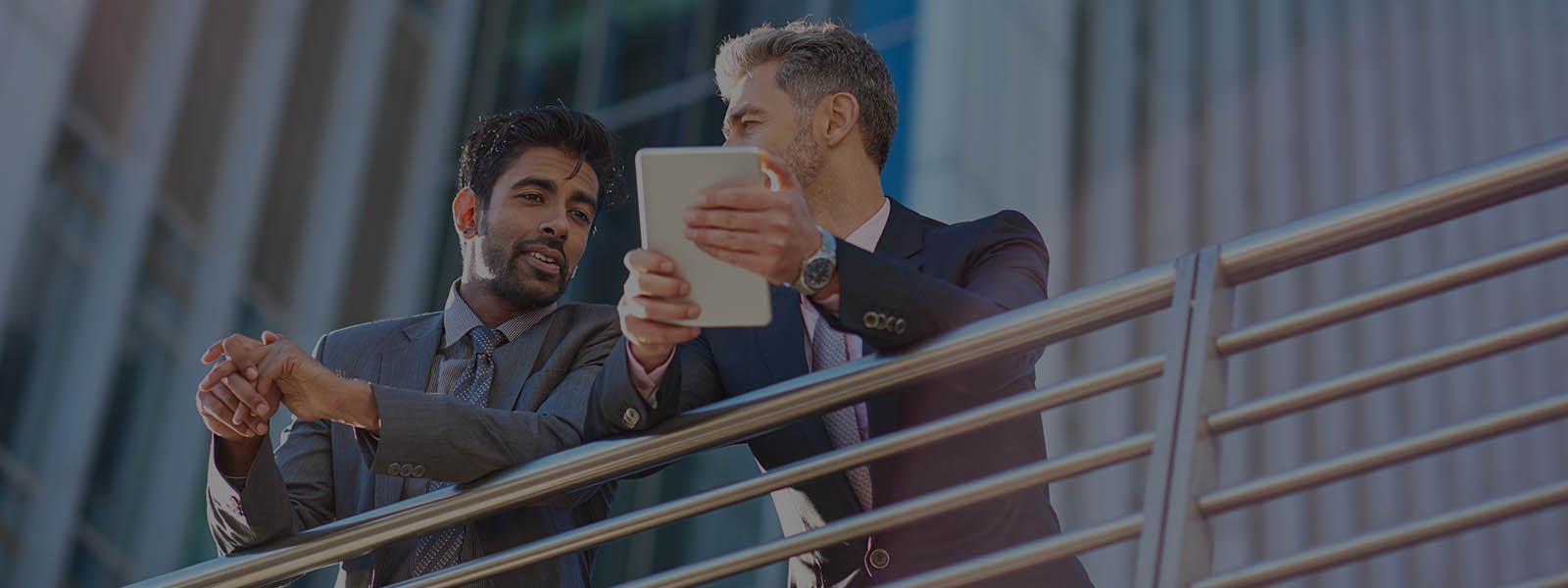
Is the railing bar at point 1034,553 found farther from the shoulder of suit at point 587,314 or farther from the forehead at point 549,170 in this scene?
the forehead at point 549,170

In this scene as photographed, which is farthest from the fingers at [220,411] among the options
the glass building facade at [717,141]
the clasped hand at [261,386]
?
the glass building facade at [717,141]

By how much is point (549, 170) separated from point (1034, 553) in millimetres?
1787

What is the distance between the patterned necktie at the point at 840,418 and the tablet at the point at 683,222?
412 millimetres

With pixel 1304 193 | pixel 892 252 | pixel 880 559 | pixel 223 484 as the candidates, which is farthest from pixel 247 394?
pixel 1304 193

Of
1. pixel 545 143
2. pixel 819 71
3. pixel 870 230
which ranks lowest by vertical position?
pixel 870 230

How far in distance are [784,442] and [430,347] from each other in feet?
2.88

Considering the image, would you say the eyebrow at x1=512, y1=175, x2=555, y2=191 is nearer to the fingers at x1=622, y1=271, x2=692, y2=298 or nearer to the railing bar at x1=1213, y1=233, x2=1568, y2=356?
the fingers at x1=622, y1=271, x2=692, y2=298

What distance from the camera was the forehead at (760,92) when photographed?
150 inches

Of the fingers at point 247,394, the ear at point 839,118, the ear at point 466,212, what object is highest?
the ear at point 839,118

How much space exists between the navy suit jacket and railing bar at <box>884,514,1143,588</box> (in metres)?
0.31

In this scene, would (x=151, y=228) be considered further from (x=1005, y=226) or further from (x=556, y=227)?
(x=1005, y=226)

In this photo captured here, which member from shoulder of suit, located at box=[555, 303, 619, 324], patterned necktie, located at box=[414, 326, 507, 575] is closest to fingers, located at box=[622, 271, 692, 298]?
patterned necktie, located at box=[414, 326, 507, 575]

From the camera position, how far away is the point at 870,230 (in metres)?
3.51

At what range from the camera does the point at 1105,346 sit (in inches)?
462
